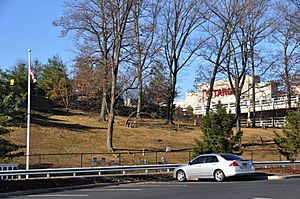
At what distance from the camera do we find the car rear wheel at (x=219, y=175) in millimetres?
22438

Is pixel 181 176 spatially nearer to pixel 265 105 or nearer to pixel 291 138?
pixel 291 138

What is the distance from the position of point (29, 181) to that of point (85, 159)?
12.8m

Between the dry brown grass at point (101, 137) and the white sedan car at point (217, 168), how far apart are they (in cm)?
1028

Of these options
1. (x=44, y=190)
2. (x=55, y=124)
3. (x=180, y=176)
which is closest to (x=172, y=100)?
(x=55, y=124)

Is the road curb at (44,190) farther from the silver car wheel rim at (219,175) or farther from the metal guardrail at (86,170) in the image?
the silver car wheel rim at (219,175)

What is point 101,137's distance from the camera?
1644 inches

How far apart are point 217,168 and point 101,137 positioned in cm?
2054

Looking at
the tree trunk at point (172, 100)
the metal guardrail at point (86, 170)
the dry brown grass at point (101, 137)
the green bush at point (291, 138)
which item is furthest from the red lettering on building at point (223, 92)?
the metal guardrail at point (86, 170)

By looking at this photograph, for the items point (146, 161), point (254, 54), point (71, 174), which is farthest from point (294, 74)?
point (71, 174)

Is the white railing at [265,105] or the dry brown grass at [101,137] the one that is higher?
the white railing at [265,105]

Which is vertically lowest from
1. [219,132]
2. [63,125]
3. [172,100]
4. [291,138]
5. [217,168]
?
[217,168]

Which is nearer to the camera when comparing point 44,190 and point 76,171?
point 44,190

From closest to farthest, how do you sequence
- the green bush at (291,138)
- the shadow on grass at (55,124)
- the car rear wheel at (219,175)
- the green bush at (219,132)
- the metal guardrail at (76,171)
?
the car rear wheel at (219,175), the metal guardrail at (76,171), the green bush at (219,132), the green bush at (291,138), the shadow on grass at (55,124)

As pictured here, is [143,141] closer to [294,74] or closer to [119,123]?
[119,123]
